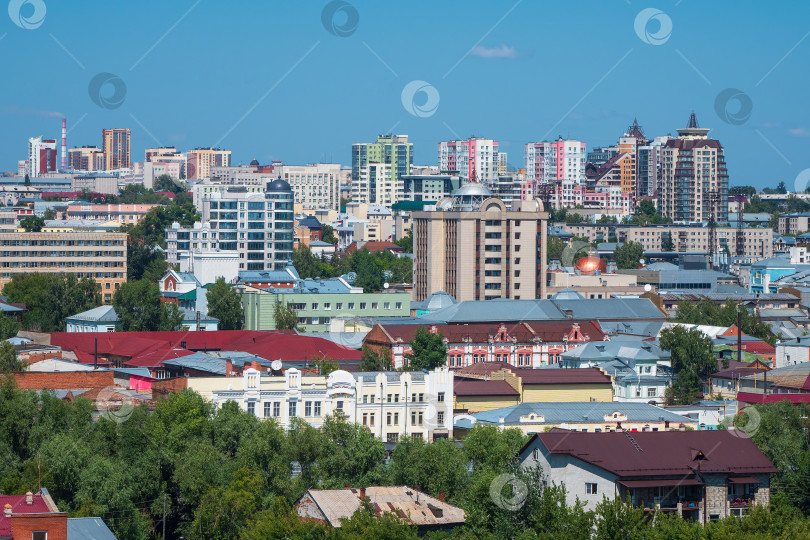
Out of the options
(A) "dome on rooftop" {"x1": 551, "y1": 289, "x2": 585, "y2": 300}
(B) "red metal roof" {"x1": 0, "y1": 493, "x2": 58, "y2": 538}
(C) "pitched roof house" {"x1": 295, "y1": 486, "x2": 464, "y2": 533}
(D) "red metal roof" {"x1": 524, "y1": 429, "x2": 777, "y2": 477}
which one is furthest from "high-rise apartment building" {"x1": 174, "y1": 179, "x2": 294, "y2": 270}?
(B) "red metal roof" {"x1": 0, "y1": 493, "x2": 58, "y2": 538}

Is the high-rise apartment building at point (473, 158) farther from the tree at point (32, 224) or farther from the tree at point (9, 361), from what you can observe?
the tree at point (9, 361)

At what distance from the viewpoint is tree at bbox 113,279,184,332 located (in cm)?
7031

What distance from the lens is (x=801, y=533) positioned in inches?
1050

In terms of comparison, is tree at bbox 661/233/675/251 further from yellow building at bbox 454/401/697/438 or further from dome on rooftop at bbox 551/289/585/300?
yellow building at bbox 454/401/697/438

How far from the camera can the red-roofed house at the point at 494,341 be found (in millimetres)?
59812

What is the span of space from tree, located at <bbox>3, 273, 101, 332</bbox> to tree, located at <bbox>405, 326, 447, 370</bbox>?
21.7 metres

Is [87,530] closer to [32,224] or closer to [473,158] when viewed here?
[32,224]

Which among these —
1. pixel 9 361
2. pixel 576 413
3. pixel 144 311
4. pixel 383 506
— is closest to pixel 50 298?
pixel 144 311

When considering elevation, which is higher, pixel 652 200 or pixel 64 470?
pixel 652 200

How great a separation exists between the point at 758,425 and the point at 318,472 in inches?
454

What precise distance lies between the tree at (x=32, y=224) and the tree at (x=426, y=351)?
5944 cm

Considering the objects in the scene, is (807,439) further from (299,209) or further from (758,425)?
(299,209)

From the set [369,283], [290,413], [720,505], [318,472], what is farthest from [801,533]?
[369,283]

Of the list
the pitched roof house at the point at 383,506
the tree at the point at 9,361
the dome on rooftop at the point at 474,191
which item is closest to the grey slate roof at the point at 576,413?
the pitched roof house at the point at 383,506
